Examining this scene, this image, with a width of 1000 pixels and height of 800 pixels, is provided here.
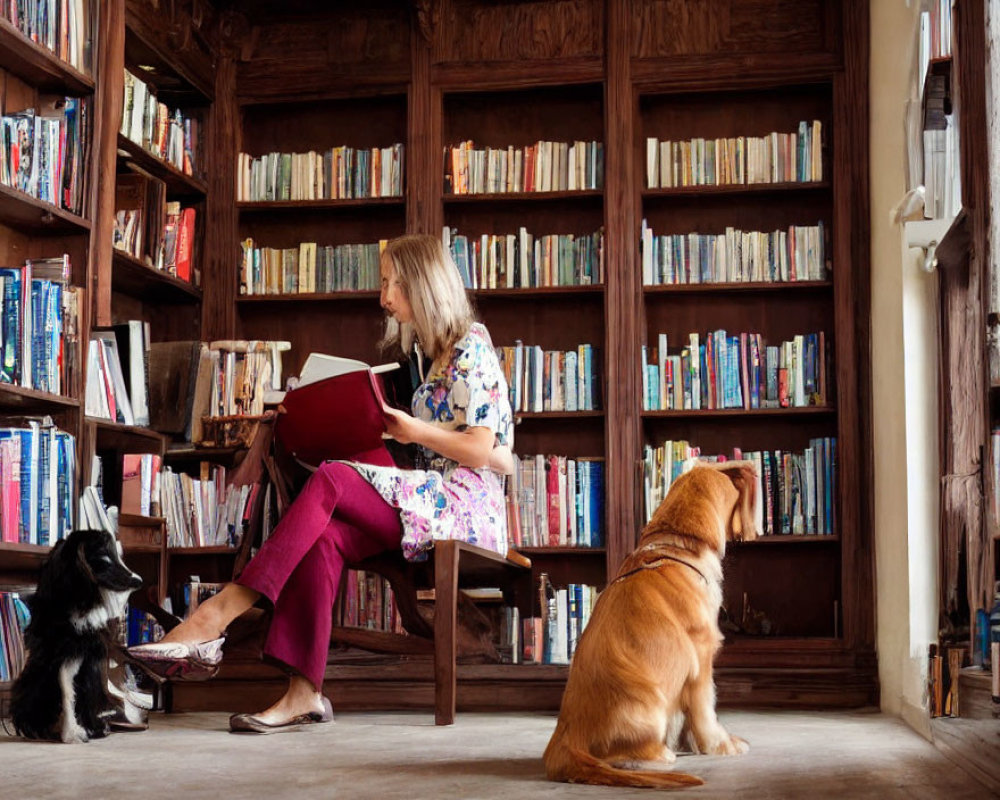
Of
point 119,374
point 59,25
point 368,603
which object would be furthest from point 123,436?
point 59,25

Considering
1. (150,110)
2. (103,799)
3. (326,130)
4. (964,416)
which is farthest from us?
(326,130)

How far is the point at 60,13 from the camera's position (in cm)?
388

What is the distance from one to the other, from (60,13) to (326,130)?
56.4 inches

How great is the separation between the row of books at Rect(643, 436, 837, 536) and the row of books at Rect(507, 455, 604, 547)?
19 cm

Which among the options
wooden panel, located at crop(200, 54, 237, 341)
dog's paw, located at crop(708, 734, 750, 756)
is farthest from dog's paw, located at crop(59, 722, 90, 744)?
wooden panel, located at crop(200, 54, 237, 341)

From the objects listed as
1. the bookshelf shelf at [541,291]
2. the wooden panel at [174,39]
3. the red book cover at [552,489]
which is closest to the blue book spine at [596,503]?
the red book cover at [552,489]

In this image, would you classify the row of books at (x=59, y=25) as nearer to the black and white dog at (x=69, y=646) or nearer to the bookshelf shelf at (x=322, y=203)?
the bookshelf shelf at (x=322, y=203)

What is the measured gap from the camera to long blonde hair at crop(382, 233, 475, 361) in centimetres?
377

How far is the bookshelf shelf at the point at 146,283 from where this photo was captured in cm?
435

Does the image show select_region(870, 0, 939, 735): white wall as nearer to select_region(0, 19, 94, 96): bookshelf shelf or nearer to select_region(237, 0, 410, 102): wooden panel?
select_region(237, 0, 410, 102): wooden panel

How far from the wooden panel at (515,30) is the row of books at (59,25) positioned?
4.33ft

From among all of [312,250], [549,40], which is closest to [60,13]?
[312,250]

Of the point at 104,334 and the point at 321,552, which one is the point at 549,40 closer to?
the point at 104,334

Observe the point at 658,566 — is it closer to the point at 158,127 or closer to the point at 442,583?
the point at 442,583
